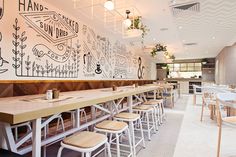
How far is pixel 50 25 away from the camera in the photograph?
359 cm

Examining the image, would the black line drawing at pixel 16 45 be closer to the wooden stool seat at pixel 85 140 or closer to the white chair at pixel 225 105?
the wooden stool seat at pixel 85 140

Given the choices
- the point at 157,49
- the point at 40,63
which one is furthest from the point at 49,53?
the point at 157,49

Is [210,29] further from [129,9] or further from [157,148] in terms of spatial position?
[157,148]

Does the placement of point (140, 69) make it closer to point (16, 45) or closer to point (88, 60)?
point (88, 60)

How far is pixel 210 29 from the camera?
571 centimetres

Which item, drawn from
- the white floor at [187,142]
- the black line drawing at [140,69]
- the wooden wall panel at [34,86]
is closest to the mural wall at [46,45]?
the wooden wall panel at [34,86]

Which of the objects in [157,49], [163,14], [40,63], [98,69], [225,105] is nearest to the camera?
[225,105]

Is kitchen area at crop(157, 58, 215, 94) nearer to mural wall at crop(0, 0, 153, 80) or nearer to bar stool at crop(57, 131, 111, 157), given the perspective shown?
mural wall at crop(0, 0, 153, 80)

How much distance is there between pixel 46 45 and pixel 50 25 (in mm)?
450

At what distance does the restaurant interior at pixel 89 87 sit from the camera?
1.66 meters

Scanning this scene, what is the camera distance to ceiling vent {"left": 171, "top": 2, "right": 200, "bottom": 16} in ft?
12.3

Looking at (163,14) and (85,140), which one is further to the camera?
(163,14)

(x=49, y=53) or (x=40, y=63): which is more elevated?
(x=49, y=53)

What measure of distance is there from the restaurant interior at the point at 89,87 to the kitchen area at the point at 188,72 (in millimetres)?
8321
